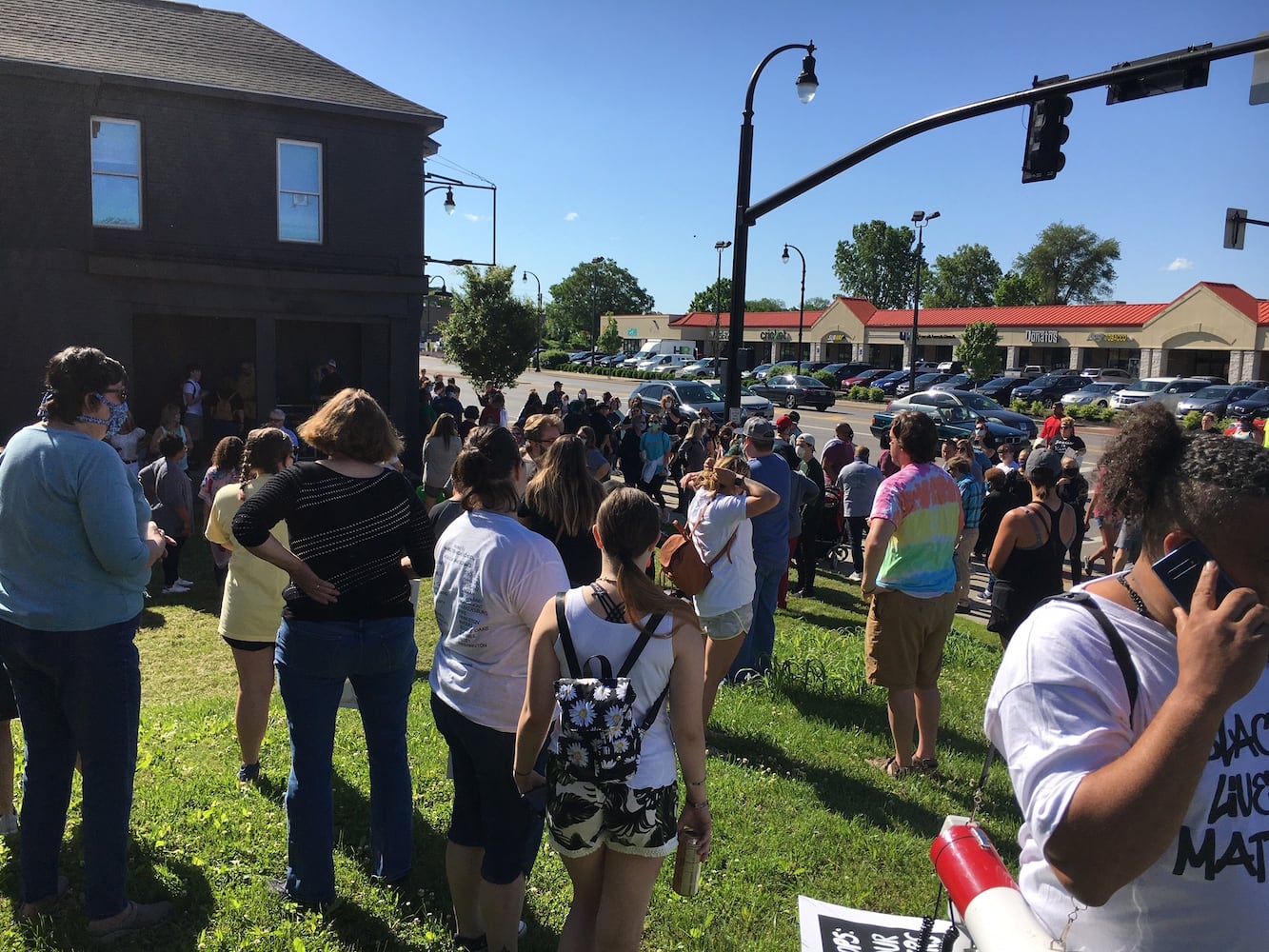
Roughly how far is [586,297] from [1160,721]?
124321 millimetres

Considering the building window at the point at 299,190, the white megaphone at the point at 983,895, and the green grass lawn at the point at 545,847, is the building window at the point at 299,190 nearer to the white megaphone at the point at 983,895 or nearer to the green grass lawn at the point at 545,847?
the green grass lawn at the point at 545,847

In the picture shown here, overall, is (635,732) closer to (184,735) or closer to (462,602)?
(462,602)

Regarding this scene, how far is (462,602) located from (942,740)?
393cm

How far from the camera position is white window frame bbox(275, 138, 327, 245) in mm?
15891

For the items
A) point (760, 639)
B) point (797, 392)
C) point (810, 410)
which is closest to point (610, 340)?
point (797, 392)

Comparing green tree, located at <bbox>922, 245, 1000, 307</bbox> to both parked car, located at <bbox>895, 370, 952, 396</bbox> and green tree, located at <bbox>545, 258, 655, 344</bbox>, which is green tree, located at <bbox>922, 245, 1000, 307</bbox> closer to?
green tree, located at <bbox>545, 258, 655, 344</bbox>

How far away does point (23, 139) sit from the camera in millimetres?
13773

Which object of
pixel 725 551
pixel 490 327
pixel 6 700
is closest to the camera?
pixel 6 700

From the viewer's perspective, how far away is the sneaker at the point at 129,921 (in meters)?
3.22

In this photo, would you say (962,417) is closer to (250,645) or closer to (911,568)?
(911,568)

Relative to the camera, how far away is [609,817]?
2641 mm

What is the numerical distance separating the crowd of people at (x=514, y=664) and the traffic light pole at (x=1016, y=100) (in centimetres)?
694

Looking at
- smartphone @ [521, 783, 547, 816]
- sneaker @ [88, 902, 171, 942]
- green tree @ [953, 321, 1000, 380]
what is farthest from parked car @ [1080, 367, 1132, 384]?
sneaker @ [88, 902, 171, 942]

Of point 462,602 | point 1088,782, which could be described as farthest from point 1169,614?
point 462,602
